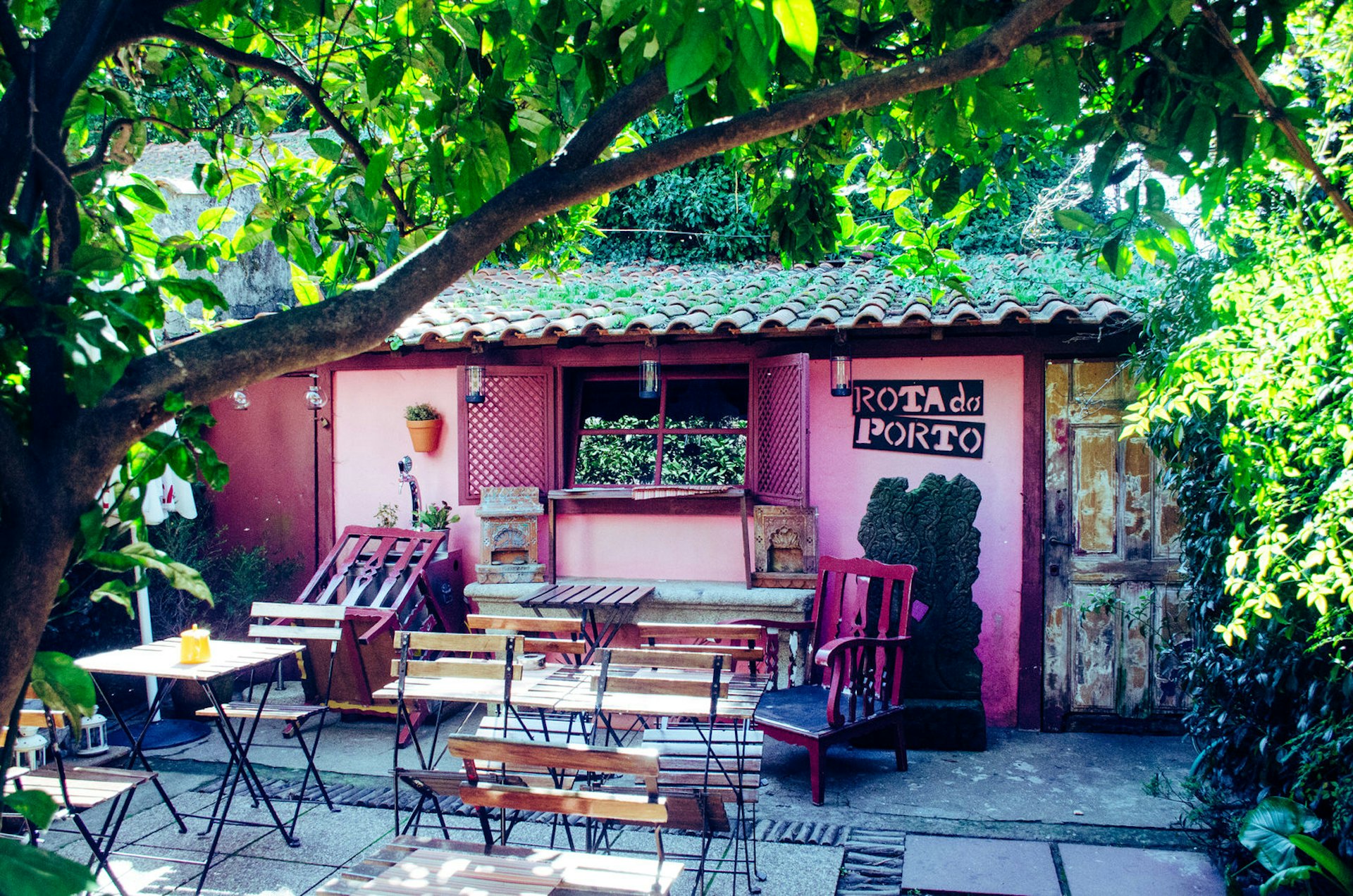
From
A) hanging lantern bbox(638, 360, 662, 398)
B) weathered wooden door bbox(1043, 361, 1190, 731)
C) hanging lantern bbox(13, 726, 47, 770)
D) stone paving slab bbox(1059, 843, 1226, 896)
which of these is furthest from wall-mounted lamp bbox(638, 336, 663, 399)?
hanging lantern bbox(13, 726, 47, 770)

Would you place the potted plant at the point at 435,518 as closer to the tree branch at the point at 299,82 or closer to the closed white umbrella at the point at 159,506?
the closed white umbrella at the point at 159,506

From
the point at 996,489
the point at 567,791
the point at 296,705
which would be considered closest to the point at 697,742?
the point at 567,791

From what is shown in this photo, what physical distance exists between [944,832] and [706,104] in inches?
148

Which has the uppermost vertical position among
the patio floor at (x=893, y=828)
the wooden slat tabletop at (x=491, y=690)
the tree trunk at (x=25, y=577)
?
the tree trunk at (x=25, y=577)

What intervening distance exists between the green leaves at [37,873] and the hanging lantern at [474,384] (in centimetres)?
608

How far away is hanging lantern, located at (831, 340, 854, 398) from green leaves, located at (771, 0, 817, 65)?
5.19m

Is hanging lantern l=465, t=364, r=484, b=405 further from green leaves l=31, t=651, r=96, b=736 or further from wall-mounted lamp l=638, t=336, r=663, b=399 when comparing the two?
green leaves l=31, t=651, r=96, b=736

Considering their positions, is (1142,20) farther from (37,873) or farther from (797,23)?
(37,873)

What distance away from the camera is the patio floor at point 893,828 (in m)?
4.06

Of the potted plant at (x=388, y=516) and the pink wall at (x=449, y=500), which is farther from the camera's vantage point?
the potted plant at (x=388, y=516)

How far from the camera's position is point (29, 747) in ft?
15.1

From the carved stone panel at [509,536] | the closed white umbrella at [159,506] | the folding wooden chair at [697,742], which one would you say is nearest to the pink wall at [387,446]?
the carved stone panel at [509,536]

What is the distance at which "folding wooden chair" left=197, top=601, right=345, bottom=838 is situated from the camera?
4566mm

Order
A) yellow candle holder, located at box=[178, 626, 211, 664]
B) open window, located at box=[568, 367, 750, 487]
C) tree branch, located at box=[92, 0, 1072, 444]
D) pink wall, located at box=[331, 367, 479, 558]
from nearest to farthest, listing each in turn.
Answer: tree branch, located at box=[92, 0, 1072, 444]
yellow candle holder, located at box=[178, 626, 211, 664]
open window, located at box=[568, 367, 750, 487]
pink wall, located at box=[331, 367, 479, 558]
